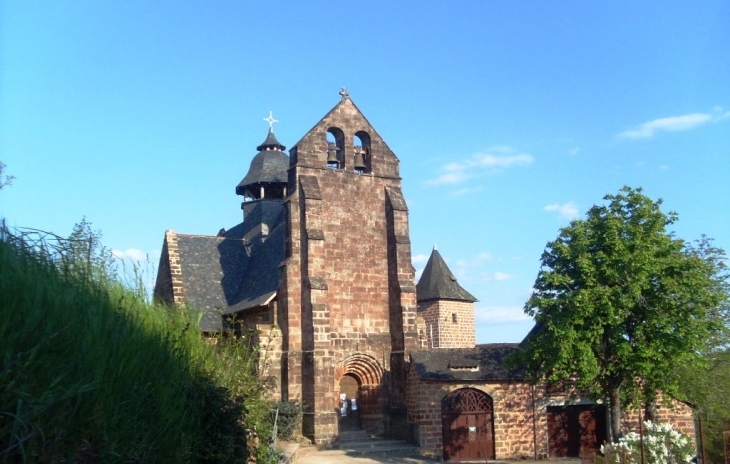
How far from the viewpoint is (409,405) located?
23.5 m

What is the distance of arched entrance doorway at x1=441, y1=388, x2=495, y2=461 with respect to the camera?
72.3 ft

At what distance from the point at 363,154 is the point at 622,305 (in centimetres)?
1292

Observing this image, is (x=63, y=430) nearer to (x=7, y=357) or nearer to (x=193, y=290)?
(x=7, y=357)

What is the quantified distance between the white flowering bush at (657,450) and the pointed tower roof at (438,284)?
77.2ft

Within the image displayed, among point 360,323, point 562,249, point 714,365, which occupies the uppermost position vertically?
point 562,249

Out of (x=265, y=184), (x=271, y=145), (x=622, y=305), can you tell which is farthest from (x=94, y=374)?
(x=271, y=145)

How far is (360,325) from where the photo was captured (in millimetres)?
25281

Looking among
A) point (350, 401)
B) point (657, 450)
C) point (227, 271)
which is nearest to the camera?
point (657, 450)

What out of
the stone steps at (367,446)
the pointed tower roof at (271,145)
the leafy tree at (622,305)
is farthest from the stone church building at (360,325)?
the pointed tower roof at (271,145)

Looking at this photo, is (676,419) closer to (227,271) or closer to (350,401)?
(350,401)

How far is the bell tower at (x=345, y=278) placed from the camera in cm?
2380

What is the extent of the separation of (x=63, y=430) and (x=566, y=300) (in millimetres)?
14300

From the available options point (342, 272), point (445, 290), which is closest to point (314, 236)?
point (342, 272)

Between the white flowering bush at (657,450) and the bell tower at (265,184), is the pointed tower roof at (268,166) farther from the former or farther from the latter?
the white flowering bush at (657,450)
